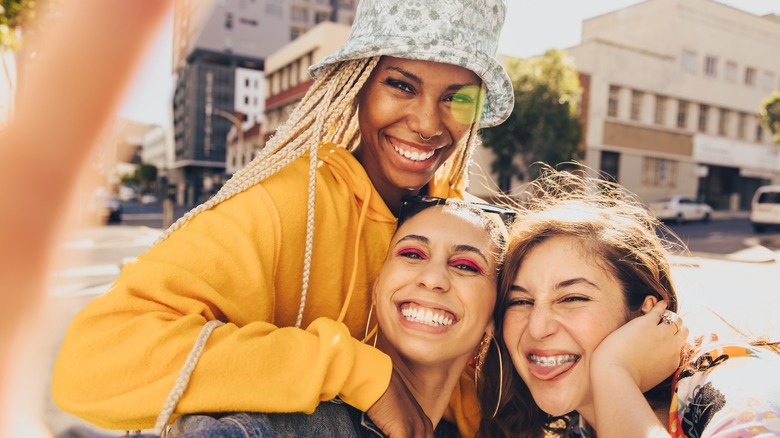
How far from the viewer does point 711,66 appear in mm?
33094

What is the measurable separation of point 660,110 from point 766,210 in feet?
34.9

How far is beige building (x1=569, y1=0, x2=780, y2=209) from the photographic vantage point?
28594 mm

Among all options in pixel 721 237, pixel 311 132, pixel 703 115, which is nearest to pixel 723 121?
pixel 703 115

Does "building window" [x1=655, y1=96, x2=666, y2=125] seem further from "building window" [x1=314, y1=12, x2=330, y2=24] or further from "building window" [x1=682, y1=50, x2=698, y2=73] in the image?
"building window" [x1=314, y1=12, x2=330, y2=24]

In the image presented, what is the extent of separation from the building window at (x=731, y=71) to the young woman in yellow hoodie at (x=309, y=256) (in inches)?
1450

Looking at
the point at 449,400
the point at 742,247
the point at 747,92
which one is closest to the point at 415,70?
the point at 449,400

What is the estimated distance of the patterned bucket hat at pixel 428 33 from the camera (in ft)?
7.41

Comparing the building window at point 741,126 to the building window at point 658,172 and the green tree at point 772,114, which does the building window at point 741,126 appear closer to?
the building window at point 658,172

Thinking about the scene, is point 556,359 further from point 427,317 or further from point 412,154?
point 412,154

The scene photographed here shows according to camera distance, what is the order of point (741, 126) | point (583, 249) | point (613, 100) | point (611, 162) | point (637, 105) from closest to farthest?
point (583, 249)
point (613, 100)
point (611, 162)
point (637, 105)
point (741, 126)

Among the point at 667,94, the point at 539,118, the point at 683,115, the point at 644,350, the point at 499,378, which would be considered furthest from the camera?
the point at 683,115

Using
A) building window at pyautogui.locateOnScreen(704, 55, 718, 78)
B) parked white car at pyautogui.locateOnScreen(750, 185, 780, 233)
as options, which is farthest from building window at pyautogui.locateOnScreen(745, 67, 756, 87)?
parked white car at pyautogui.locateOnScreen(750, 185, 780, 233)

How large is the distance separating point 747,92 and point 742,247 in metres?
21.9

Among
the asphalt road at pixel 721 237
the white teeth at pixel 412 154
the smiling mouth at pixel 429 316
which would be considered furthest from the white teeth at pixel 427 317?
the asphalt road at pixel 721 237
